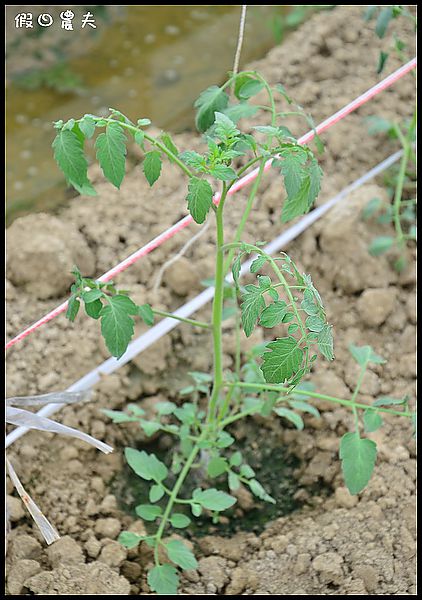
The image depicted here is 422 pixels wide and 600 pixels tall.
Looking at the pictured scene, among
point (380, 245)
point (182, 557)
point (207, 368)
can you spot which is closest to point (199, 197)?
point (182, 557)

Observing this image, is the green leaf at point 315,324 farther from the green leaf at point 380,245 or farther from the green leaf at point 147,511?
the green leaf at point 380,245

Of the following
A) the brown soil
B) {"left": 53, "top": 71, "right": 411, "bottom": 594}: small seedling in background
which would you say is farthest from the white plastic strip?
{"left": 53, "top": 71, "right": 411, "bottom": 594}: small seedling in background

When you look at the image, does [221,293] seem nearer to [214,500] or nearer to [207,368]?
[214,500]

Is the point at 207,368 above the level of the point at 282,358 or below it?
below

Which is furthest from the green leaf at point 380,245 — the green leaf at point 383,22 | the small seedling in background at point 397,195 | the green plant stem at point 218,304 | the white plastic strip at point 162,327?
the green plant stem at point 218,304

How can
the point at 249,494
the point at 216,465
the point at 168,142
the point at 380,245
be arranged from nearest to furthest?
1. the point at 168,142
2. the point at 216,465
3. the point at 249,494
4. the point at 380,245

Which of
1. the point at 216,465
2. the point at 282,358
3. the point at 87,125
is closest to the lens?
the point at 282,358

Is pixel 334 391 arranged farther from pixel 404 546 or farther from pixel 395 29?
pixel 395 29

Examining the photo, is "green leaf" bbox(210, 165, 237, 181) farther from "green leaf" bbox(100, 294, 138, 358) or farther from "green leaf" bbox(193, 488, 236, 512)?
"green leaf" bbox(193, 488, 236, 512)

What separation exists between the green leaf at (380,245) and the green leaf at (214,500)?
3.03 ft

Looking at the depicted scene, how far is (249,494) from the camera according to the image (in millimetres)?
1854

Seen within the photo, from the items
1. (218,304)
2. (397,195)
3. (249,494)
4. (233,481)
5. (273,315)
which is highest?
(273,315)

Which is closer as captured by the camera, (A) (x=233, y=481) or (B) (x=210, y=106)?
(B) (x=210, y=106)

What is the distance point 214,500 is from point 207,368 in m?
0.54
